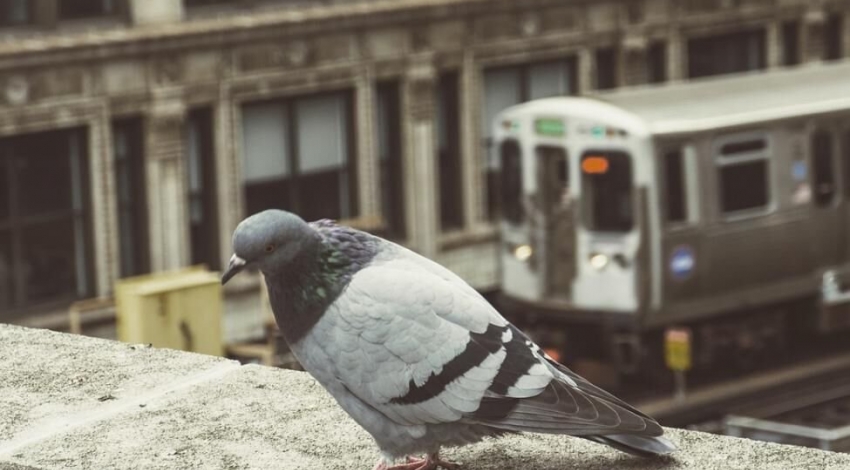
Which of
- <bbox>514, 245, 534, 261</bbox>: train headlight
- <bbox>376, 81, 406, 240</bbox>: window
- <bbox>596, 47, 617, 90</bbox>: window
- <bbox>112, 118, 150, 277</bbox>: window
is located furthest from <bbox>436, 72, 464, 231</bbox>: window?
<bbox>112, 118, 150, 277</bbox>: window

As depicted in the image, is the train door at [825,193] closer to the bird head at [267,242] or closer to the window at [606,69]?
→ the window at [606,69]

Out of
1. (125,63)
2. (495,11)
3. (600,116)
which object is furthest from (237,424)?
(495,11)

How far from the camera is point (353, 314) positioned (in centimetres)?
414

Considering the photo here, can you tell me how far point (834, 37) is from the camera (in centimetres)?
3622

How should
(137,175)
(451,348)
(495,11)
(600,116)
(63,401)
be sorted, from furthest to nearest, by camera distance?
(495,11) → (137,175) → (600,116) → (63,401) → (451,348)

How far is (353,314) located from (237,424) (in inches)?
15.1

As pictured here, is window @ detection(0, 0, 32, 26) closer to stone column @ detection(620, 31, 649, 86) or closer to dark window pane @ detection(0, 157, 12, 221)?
dark window pane @ detection(0, 157, 12, 221)

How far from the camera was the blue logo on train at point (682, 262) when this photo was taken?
78.3 ft

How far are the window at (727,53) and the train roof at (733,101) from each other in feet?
23.2

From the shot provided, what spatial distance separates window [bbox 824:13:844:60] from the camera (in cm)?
3599

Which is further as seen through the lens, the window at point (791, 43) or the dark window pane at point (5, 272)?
the window at point (791, 43)

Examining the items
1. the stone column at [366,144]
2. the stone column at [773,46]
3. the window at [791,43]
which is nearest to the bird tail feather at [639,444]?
the stone column at [366,144]

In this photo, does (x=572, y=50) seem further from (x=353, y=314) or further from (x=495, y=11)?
(x=353, y=314)

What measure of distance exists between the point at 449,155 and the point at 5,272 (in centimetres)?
865
